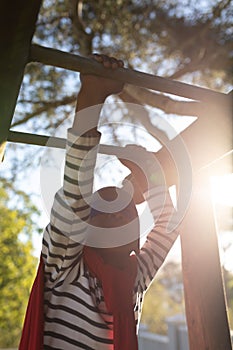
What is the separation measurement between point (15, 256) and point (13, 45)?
204 inches

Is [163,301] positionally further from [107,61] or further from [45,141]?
[107,61]

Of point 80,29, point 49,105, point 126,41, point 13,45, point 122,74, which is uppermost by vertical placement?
point 126,41

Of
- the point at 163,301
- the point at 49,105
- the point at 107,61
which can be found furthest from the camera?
the point at 163,301

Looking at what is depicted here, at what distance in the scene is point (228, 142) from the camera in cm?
112

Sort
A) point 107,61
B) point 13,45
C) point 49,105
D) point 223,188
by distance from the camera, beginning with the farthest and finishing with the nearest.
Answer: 1. point 49,105
2. point 223,188
3. point 107,61
4. point 13,45

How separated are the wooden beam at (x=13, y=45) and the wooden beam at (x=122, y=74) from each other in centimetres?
8

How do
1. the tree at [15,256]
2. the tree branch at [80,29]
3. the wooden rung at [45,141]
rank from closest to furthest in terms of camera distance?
the wooden rung at [45,141] → the tree branch at [80,29] → the tree at [15,256]

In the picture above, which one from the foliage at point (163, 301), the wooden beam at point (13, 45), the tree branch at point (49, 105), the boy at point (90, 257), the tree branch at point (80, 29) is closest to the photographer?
the wooden beam at point (13, 45)

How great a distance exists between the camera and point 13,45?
2.06 feet

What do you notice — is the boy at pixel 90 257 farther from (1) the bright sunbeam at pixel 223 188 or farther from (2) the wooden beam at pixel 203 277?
(1) the bright sunbeam at pixel 223 188

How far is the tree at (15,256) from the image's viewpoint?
509cm

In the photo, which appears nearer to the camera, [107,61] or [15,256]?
[107,61]

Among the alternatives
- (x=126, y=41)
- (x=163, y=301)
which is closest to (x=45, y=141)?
(x=126, y=41)

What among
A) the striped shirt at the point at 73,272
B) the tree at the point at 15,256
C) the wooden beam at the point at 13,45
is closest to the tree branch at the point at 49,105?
the tree at the point at 15,256
